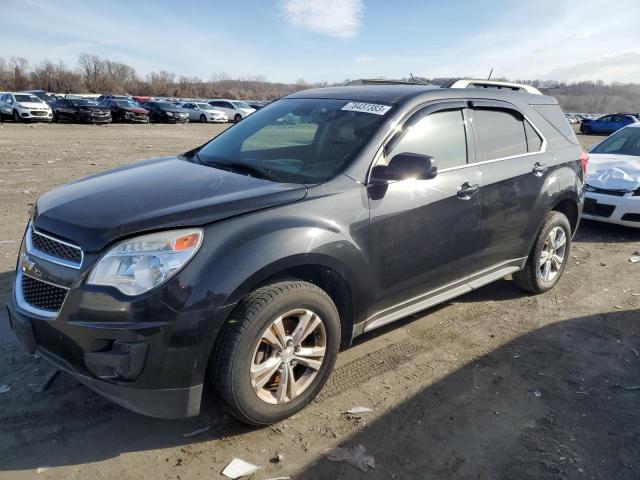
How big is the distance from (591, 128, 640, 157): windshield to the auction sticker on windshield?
255 inches

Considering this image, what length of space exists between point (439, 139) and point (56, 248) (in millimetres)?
2562

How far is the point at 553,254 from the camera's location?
16.1 ft

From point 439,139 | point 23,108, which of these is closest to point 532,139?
point 439,139

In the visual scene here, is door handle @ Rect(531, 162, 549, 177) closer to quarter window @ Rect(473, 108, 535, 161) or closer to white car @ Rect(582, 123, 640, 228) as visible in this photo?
quarter window @ Rect(473, 108, 535, 161)

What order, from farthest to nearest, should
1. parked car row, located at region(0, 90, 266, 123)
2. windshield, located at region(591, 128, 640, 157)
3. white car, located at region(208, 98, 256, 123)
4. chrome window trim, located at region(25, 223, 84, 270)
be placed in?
1. white car, located at region(208, 98, 256, 123)
2. parked car row, located at region(0, 90, 266, 123)
3. windshield, located at region(591, 128, 640, 157)
4. chrome window trim, located at region(25, 223, 84, 270)

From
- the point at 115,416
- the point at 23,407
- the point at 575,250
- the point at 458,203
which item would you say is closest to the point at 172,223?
the point at 115,416

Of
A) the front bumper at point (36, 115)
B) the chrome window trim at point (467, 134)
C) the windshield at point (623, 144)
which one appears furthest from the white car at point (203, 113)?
the chrome window trim at point (467, 134)

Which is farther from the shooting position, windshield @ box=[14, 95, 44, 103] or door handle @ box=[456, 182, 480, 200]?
windshield @ box=[14, 95, 44, 103]

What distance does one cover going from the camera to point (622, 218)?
22.7ft

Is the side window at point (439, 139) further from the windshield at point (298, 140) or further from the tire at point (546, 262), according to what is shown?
the tire at point (546, 262)

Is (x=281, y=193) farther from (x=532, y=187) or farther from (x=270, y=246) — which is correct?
(x=532, y=187)

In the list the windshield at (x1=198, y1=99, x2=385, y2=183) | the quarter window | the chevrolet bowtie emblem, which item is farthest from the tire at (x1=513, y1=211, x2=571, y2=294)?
the chevrolet bowtie emblem

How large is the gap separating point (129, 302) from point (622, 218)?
6.88 metres

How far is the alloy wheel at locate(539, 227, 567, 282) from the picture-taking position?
188 inches
